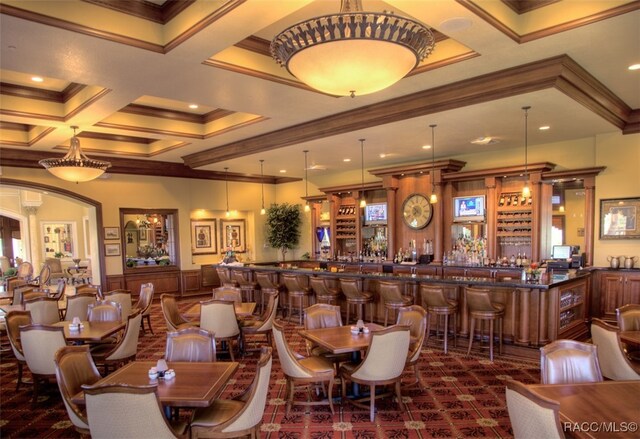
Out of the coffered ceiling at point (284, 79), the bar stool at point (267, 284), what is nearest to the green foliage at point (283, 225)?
the coffered ceiling at point (284, 79)

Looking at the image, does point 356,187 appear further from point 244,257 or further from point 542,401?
point 542,401

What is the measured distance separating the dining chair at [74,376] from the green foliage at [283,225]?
9512 mm

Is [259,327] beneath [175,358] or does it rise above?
beneath

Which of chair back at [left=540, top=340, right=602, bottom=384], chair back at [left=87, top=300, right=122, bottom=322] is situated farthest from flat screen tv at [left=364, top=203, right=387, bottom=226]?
chair back at [left=540, top=340, right=602, bottom=384]

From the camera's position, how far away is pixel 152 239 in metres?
12.6

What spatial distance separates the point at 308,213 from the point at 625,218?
8.35 meters

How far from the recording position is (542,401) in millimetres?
2066

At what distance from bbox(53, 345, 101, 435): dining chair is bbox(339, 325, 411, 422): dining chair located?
2.32 metres

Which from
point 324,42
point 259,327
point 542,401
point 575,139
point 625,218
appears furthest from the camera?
point 575,139

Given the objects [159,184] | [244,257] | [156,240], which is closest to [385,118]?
[159,184]

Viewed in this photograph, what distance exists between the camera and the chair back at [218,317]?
5652 mm

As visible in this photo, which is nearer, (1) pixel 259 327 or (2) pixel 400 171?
(1) pixel 259 327

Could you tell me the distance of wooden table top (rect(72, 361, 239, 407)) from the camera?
283 centimetres

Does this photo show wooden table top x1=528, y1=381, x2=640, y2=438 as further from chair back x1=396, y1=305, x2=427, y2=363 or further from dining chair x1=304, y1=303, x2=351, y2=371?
dining chair x1=304, y1=303, x2=351, y2=371
